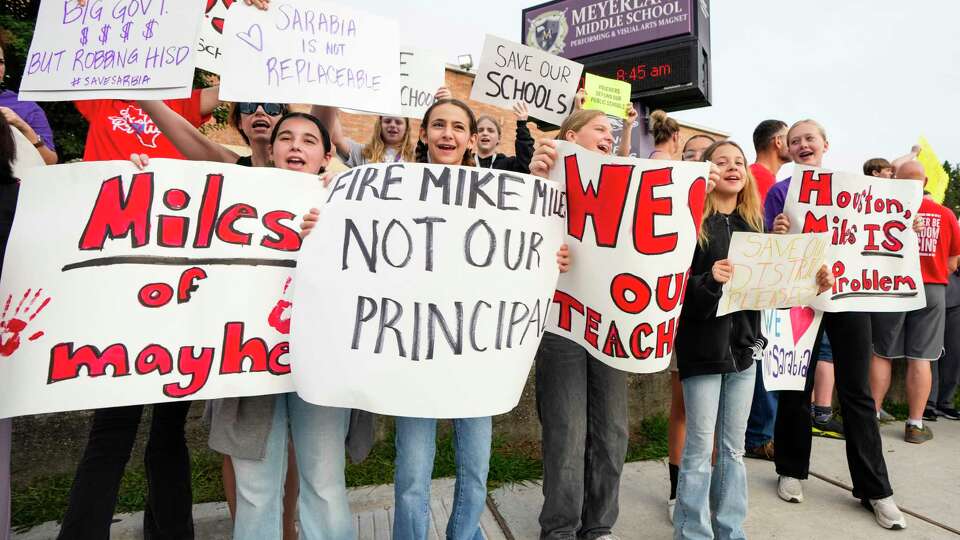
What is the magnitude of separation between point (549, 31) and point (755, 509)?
11831 millimetres

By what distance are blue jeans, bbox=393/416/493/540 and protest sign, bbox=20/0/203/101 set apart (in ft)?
4.42

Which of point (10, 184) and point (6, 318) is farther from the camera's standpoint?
point (10, 184)

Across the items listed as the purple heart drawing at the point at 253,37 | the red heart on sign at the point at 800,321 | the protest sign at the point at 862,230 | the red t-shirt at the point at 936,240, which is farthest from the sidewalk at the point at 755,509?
the purple heart drawing at the point at 253,37

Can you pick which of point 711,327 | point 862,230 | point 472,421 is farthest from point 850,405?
point 472,421

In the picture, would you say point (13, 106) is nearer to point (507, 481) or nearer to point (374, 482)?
point (374, 482)

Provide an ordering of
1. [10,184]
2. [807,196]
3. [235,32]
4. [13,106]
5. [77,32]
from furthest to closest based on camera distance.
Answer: [807,196] → [13,106] → [235,32] → [77,32] → [10,184]

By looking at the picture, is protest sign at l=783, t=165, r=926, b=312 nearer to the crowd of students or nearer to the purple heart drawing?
the crowd of students

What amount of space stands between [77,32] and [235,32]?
1.60ft

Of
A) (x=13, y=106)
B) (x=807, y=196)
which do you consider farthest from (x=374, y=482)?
(x=807, y=196)

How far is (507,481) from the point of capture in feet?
9.31

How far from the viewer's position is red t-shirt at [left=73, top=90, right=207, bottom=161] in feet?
7.07

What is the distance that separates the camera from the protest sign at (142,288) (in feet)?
4.91

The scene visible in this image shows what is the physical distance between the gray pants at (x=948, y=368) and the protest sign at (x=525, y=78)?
150 inches

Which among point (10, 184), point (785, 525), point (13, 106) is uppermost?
point (13, 106)
